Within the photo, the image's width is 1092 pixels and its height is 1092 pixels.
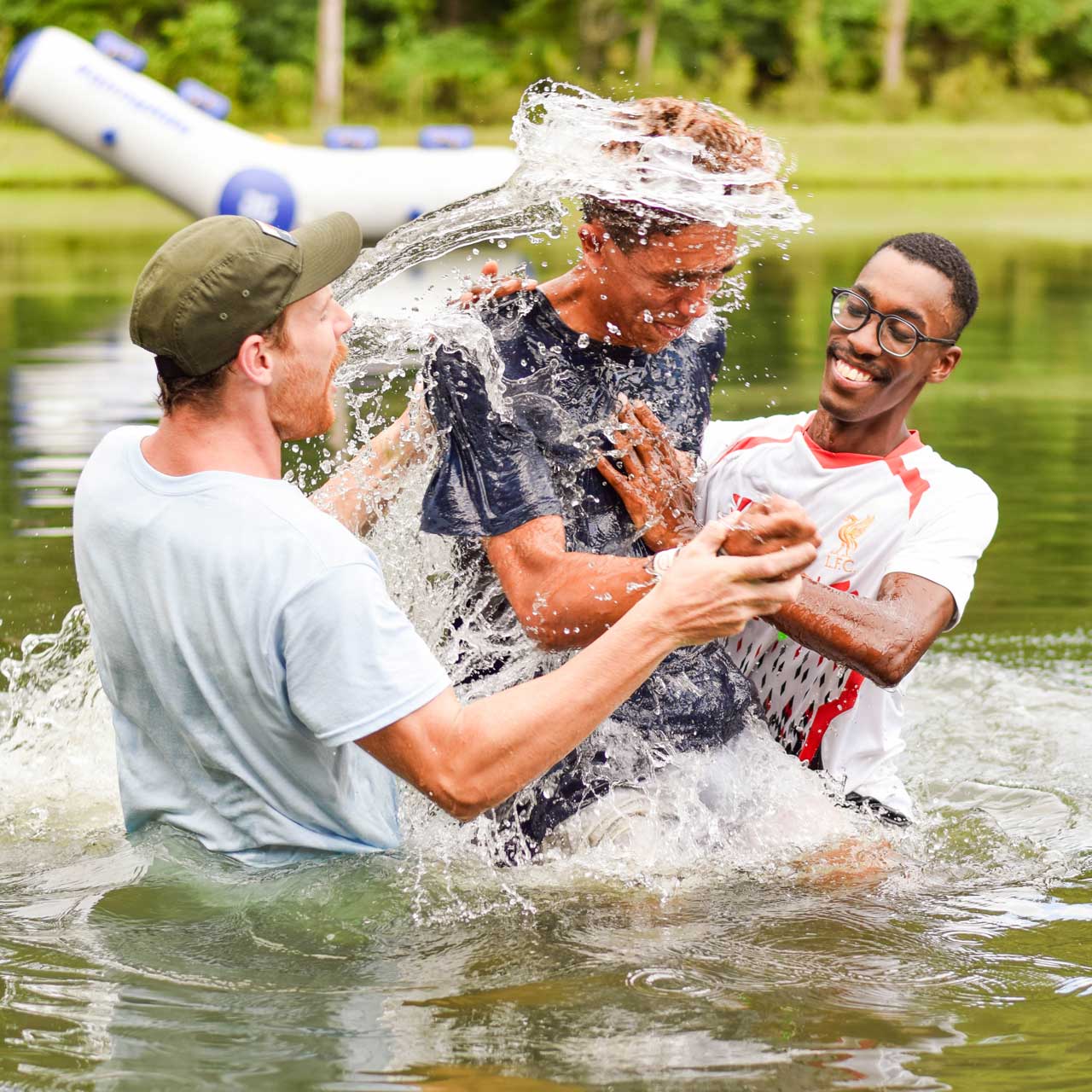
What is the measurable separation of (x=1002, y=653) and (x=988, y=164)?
25471 mm

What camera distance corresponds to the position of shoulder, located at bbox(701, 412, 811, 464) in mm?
4594

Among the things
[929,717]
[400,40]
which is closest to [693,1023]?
[929,717]

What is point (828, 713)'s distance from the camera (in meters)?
4.37

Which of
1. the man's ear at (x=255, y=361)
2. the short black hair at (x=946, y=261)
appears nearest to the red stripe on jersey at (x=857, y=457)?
the short black hair at (x=946, y=261)

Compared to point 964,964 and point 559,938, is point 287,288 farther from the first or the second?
point 964,964

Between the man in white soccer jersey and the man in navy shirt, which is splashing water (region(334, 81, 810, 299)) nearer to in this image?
the man in navy shirt

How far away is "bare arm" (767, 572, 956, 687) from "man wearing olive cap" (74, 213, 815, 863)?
40 cm

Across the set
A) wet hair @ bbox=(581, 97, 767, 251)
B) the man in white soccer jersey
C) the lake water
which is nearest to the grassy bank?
the lake water

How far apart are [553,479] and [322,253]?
0.83 m

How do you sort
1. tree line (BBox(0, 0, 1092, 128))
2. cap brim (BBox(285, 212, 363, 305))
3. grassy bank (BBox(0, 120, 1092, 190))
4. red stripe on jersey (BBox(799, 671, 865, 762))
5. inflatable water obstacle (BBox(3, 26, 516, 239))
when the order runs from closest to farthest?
cap brim (BBox(285, 212, 363, 305)) → red stripe on jersey (BBox(799, 671, 865, 762)) → inflatable water obstacle (BBox(3, 26, 516, 239)) → grassy bank (BBox(0, 120, 1092, 190)) → tree line (BBox(0, 0, 1092, 128))

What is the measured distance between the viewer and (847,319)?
14.4 feet

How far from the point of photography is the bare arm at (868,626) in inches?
152

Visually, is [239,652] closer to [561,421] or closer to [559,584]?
[559,584]

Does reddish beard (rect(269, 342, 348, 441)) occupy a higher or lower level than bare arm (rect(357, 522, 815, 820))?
higher
